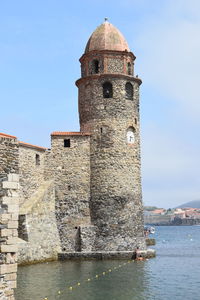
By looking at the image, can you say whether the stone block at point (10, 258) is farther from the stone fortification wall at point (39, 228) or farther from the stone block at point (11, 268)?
the stone fortification wall at point (39, 228)

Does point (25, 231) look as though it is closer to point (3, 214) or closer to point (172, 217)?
point (3, 214)

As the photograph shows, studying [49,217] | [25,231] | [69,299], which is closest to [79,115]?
[49,217]

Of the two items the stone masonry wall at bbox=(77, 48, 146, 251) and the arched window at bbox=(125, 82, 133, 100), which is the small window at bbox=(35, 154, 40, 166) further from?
the arched window at bbox=(125, 82, 133, 100)

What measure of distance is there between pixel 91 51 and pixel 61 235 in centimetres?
1045

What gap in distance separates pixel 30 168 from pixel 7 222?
48.9ft

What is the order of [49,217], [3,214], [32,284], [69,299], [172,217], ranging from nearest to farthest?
[3,214], [69,299], [32,284], [49,217], [172,217]

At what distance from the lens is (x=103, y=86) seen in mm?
26547

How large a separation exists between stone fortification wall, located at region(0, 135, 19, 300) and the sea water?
16.6 feet

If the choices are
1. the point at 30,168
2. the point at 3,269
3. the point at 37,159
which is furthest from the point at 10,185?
the point at 37,159

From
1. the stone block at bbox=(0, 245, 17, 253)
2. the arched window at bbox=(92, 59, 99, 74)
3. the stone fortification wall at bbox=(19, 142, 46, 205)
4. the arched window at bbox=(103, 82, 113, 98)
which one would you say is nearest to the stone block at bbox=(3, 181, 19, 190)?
the stone block at bbox=(0, 245, 17, 253)

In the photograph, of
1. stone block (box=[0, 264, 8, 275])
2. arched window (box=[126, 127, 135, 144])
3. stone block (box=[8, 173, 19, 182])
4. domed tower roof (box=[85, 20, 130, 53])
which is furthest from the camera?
domed tower roof (box=[85, 20, 130, 53])

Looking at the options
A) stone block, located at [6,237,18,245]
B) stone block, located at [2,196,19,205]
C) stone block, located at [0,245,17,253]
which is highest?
stone block, located at [2,196,19,205]

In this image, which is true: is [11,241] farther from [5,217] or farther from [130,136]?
[130,136]

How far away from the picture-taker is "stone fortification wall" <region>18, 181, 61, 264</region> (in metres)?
22.5
